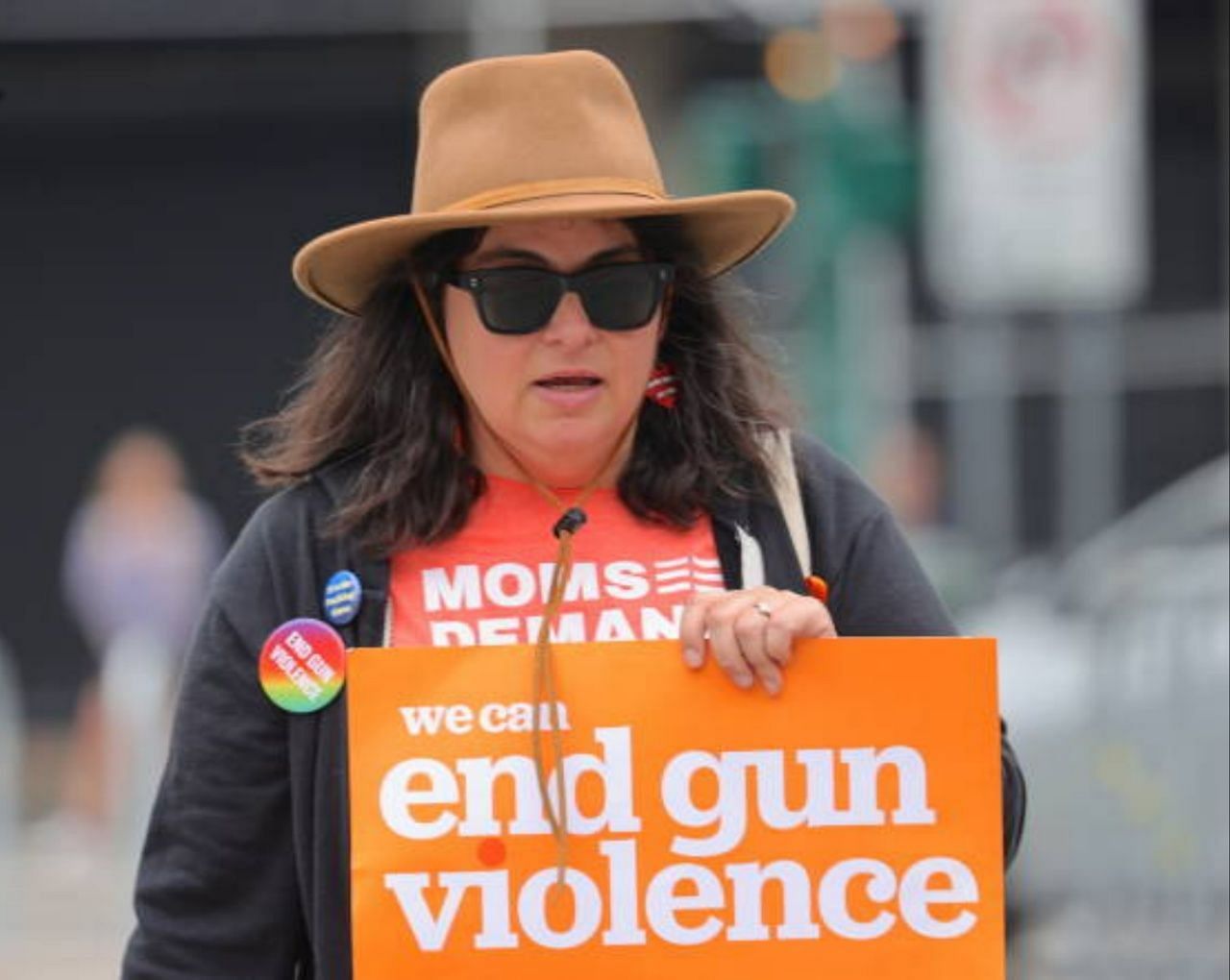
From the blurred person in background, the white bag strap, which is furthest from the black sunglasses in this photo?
the blurred person in background

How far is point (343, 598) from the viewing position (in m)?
3.22

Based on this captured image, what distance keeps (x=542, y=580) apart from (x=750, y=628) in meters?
0.29

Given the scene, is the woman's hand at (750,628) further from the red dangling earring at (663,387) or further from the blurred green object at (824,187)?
the blurred green object at (824,187)

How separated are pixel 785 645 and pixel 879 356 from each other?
1973cm

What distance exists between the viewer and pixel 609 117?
10.9 ft

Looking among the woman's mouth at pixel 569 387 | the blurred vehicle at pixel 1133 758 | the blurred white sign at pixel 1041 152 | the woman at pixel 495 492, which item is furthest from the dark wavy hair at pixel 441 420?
the blurred white sign at pixel 1041 152

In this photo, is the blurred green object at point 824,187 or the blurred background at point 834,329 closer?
the blurred background at point 834,329

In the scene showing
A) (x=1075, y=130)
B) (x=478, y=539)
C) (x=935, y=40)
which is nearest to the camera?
(x=478, y=539)

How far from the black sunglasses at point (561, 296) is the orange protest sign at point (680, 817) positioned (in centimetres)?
34

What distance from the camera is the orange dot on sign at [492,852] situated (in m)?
3.11

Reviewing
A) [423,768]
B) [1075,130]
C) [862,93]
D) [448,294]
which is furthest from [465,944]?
[862,93]

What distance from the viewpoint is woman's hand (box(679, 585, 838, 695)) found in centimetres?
304

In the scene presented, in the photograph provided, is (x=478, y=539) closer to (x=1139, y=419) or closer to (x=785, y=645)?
(x=785, y=645)

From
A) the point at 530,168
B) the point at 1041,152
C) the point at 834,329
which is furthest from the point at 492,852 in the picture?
the point at 834,329
